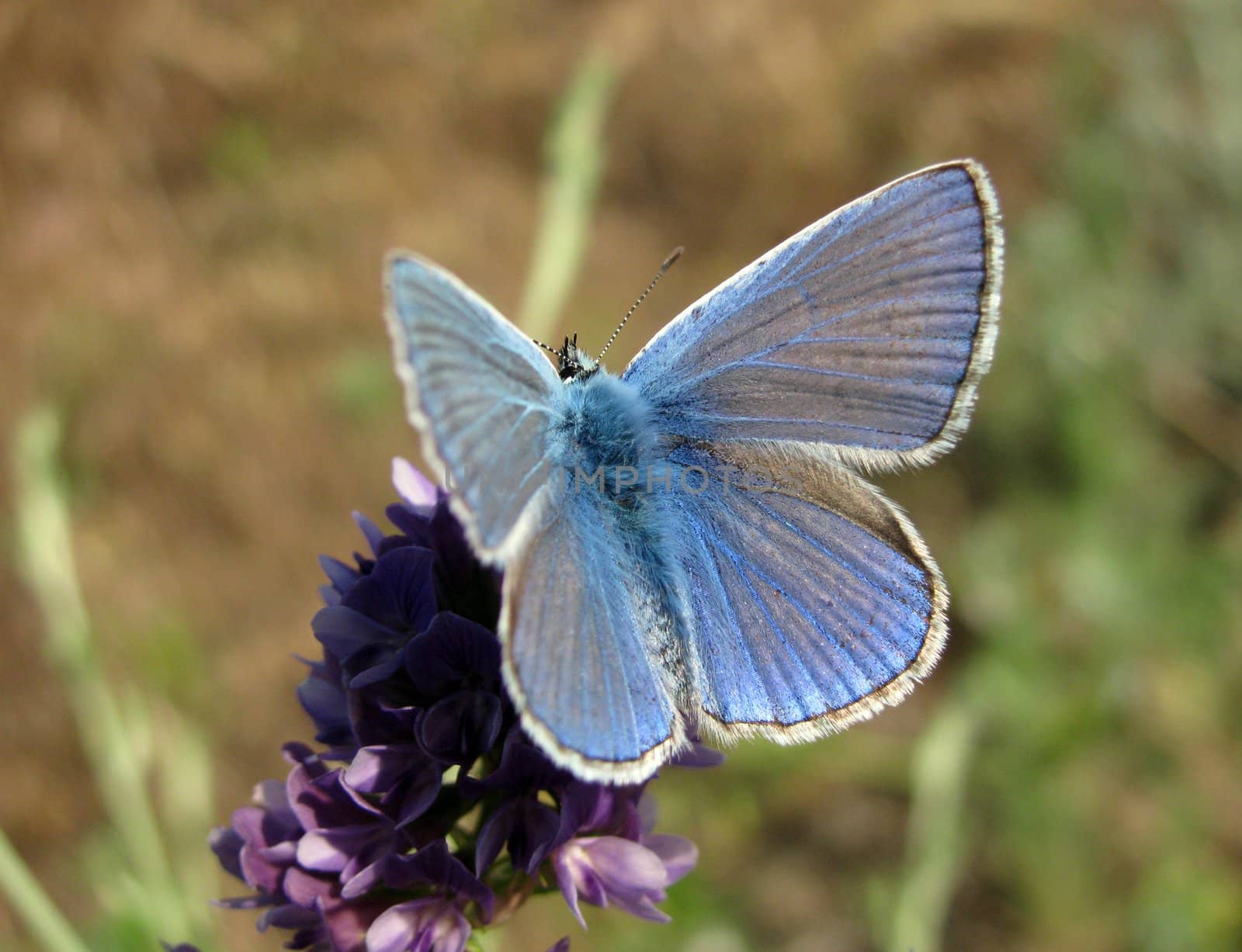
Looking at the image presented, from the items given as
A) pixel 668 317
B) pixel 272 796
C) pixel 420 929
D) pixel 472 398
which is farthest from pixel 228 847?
pixel 668 317

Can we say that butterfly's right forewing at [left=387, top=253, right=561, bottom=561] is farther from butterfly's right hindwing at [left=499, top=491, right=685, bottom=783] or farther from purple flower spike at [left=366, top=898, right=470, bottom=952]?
purple flower spike at [left=366, top=898, right=470, bottom=952]

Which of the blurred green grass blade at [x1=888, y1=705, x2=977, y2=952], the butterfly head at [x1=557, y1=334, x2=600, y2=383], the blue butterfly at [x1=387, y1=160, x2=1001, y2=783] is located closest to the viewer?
the blue butterfly at [x1=387, y1=160, x2=1001, y2=783]

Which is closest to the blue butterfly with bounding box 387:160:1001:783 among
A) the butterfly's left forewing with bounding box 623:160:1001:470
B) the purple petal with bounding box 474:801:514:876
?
the butterfly's left forewing with bounding box 623:160:1001:470

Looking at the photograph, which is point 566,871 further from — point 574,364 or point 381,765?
point 574,364

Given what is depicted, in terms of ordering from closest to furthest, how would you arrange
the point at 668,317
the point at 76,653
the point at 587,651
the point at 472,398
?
the point at 472,398, the point at 587,651, the point at 76,653, the point at 668,317

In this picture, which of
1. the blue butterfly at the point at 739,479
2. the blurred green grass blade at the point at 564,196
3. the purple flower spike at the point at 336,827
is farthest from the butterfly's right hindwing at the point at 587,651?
the blurred green grass blade at the point at 564,196

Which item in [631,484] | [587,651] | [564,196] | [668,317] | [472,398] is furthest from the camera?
[668,317]

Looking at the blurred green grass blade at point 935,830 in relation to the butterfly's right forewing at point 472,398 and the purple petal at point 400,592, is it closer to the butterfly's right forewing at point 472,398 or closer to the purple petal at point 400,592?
the purple petal at point 400,592
